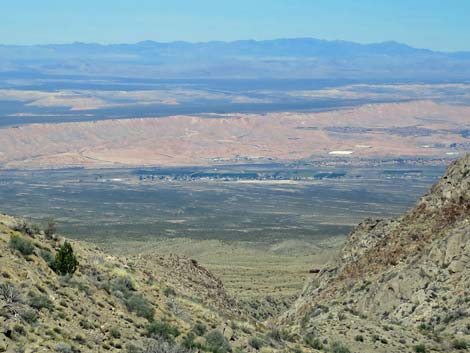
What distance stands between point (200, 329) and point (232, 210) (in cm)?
8482

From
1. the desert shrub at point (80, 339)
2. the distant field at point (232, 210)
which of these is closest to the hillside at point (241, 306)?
the desert shrub at point (80, 339)

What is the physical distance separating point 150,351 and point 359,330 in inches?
340

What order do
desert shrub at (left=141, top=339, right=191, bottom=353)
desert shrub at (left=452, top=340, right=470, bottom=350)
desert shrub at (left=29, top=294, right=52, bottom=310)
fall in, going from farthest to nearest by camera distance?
desert shrub at (left=452, top=340, right=470, bottom=350) → desert shrub at (left=29, top=294, right=52, bottom=310) → desert shrub at (left=141, top=339, right=191, bottom=353)

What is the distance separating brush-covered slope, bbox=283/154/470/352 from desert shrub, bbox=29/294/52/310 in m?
7.75

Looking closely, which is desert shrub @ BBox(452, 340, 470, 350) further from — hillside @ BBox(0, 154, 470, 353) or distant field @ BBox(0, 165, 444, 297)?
distant field @ BBox(0, 165, 444, 297)

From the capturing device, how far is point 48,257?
19406 millimetres

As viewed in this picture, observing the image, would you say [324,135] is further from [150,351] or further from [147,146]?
[150,351]

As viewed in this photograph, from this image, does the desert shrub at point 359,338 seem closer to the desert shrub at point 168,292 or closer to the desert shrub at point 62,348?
the desert shrub at point 168,292

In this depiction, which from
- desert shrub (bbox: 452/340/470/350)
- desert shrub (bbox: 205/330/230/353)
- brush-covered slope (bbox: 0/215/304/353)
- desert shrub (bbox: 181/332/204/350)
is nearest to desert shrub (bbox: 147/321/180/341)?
brush-covered slope (bbox: 0/215/304/353)

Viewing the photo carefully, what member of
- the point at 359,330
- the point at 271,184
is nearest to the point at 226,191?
the point at 271,184

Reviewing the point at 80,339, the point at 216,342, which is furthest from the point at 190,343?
the point at 80,339

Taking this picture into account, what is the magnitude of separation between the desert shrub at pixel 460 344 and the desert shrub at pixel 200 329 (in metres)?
5.94

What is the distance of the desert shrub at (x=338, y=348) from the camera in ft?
65.9

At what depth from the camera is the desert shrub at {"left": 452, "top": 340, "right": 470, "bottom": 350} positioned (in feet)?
68.8
